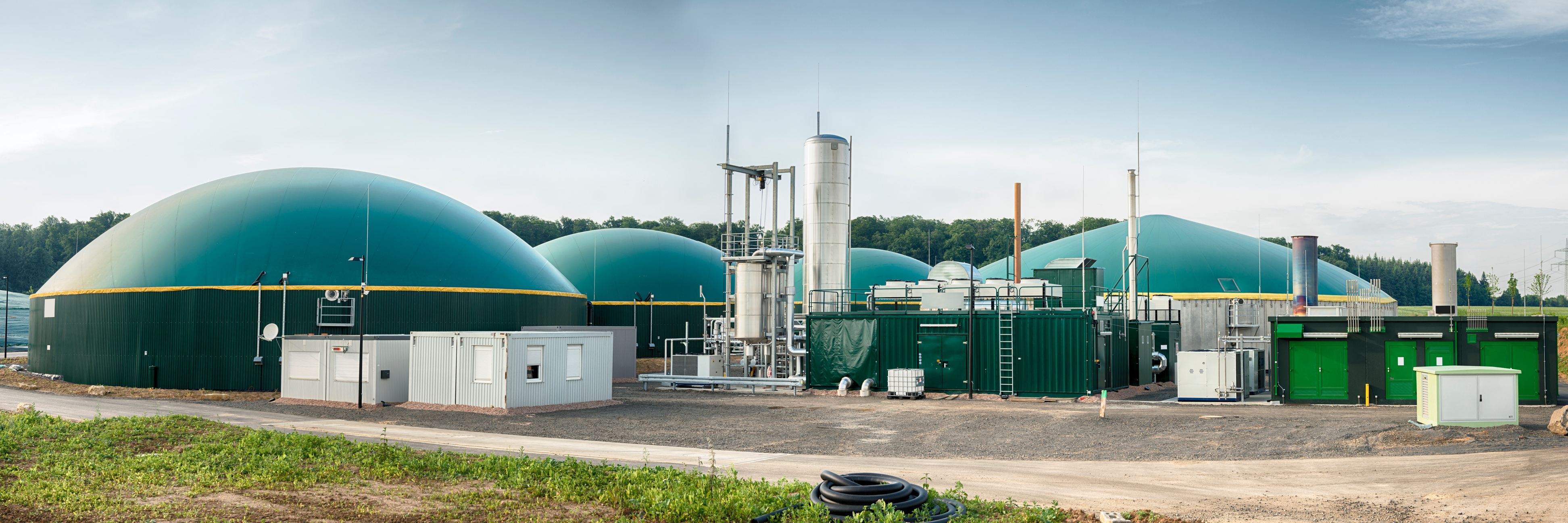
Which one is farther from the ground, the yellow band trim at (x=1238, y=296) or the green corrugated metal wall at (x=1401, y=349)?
the yellow band trim at (x=1238, y=296)

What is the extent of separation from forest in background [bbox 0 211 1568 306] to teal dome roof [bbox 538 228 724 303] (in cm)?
6677

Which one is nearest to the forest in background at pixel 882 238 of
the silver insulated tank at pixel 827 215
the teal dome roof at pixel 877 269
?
the teal dome roof at pixel 877 269

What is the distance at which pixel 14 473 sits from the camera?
51.2ft

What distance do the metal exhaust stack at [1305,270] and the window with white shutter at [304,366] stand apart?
36.3 meters

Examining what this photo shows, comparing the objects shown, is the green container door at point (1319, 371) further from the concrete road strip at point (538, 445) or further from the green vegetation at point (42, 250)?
the green vegetation at point (42, 250)

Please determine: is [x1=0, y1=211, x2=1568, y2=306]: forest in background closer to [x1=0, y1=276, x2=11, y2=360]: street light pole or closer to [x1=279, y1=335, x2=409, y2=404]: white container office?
[x1=0, y1=276, x2=11, y2=360]: street light pole

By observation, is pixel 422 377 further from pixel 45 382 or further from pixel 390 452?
pixel 45 382

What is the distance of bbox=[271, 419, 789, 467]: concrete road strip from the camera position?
1972 cm

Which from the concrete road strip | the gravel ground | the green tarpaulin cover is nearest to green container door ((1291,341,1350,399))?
the gravel ground

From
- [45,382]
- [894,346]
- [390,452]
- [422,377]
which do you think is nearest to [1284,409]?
[894,346]

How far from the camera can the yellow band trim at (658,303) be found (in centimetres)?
5969

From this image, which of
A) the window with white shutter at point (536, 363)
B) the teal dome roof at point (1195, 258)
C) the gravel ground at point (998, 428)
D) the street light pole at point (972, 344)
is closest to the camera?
the gravel ground at point (998, 428)

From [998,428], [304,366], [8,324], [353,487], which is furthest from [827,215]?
[8,324]

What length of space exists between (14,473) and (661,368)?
40756mm
